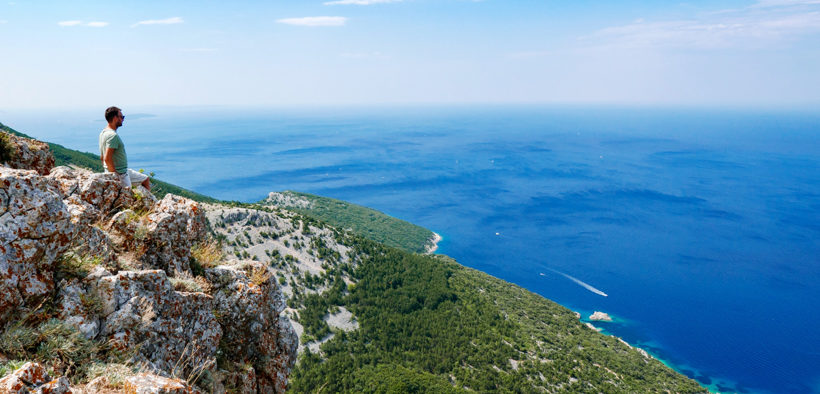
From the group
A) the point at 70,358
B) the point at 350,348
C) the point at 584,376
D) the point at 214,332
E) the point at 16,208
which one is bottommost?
the point at 584,376

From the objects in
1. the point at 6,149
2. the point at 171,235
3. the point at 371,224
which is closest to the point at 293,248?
the point at 6,149

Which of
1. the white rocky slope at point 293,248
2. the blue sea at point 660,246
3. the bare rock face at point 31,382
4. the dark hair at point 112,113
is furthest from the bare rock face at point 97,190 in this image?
the blue sea at point 660,246

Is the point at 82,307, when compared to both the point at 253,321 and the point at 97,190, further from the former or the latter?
the point at 97,190

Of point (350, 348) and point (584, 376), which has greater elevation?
point (350, 348)

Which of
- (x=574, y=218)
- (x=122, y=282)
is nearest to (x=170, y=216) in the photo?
(x=122, y=282)

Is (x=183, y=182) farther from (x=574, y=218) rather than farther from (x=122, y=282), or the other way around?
(x=122, y=282)

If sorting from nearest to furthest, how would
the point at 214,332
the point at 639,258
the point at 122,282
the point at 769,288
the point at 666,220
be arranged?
the point at 122,282 < the point at 214,332 < the point at 769,288 < the point at 639,258 < the point at 666,220

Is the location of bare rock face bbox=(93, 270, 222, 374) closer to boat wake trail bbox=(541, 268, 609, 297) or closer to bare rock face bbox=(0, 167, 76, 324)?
bare rock face bbox=(0, 167, 76, 324)
